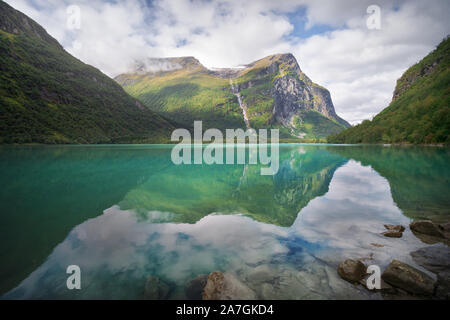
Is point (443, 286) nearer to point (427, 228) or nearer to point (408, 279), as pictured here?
point (408, 279)

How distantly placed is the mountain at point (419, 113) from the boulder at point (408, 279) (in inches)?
3503

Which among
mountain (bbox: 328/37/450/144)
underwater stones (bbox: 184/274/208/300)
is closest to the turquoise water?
underwater stones (bbox: 184/274/208/300)

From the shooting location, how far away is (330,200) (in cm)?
1641

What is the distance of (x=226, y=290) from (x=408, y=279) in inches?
200

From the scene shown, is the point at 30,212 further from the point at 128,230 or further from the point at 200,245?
the point at 200,245

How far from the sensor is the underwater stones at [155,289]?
6.13m

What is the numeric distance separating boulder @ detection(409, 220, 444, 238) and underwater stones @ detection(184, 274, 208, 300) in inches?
392

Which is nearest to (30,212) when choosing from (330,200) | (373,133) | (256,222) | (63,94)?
(256,222)

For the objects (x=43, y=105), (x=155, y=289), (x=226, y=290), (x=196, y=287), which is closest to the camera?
(x=226, y=290)

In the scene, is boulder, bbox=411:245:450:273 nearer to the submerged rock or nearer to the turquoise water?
the submerged rock

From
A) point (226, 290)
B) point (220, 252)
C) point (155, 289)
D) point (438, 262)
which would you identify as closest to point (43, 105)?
point (220, 252)

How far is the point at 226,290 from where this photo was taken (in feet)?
19.5
